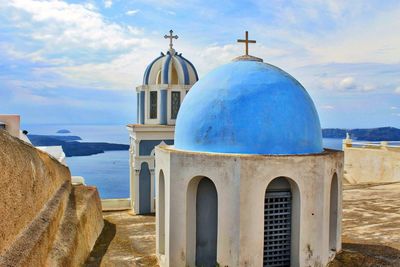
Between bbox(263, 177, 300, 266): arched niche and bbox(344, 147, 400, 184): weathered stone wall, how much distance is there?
18383 mm

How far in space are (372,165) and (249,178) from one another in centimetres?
2078

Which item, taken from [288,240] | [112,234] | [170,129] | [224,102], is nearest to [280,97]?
[224,102]

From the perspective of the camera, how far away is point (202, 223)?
372 inches

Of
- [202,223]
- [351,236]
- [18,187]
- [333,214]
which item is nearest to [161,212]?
[202,223]

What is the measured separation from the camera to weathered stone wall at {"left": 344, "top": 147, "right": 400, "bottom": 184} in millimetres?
25594

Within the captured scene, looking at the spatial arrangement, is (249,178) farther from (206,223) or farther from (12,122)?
(12,122)

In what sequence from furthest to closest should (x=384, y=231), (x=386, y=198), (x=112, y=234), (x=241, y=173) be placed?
(x=386, y=198) < (x=112, y=234) < (x=384, y=231) < (x=241, y=173)

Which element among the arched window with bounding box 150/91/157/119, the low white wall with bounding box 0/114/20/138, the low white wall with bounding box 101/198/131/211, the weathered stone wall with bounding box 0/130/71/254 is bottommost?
the low white wall with bounding box 101/198/131/211

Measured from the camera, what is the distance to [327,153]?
9508 millimetres

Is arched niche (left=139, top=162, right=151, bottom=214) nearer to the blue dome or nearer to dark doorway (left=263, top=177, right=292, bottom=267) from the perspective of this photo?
the blue dome

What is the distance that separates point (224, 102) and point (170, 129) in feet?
35.3

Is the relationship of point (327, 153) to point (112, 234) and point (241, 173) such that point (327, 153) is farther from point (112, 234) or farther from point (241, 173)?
point (112, 234)

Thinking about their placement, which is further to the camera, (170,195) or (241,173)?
(170,195)

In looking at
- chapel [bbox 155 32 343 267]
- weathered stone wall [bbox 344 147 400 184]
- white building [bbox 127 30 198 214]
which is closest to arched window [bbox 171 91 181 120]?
white building [bbox 127 30 198 214]
